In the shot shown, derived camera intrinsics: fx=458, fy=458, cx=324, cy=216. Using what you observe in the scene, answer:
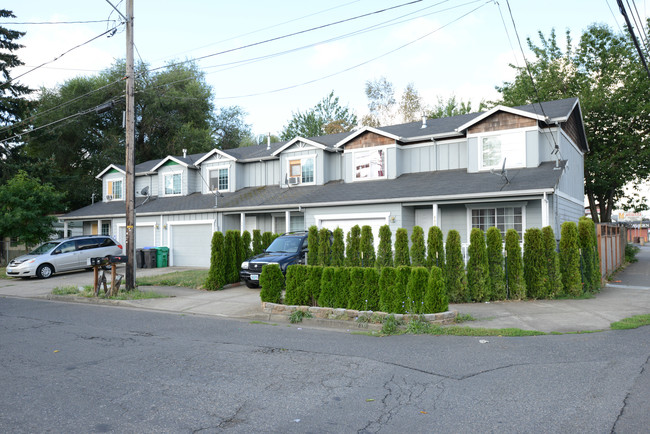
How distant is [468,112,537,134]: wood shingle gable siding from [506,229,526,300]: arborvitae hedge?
7.81 meters

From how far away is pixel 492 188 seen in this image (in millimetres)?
16031

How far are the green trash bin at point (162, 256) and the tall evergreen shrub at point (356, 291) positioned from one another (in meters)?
16.4

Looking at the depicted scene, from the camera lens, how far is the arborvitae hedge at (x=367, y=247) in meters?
13.3

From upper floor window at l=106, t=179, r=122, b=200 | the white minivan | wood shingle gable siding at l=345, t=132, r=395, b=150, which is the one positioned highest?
wood shingle gable siding at l=345, t=132, r=395, b=150

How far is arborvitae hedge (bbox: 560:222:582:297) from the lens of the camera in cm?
A: 1188

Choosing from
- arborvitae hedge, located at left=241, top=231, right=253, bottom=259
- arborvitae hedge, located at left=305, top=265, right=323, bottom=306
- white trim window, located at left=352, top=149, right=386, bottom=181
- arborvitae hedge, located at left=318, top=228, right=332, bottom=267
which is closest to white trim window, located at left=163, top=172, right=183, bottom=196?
white trim window, located at left=352, top=149, right=386, bottom=181

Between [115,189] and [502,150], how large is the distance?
2420 cm

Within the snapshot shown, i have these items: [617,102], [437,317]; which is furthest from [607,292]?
[617,102]

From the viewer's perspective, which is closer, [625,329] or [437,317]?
[625,329]

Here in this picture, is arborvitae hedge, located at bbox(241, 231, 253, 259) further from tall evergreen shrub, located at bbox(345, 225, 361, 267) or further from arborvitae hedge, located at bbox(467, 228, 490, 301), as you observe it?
arborvitae hedge, located at bbox(467, 228, 490, 301)

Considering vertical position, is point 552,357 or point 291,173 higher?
point 291,173

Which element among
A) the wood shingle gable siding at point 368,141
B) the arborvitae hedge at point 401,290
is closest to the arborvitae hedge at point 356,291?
the arborvitae hedge at point 401,290

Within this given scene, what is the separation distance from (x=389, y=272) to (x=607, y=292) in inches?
294

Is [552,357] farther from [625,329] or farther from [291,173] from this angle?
[291,173]
